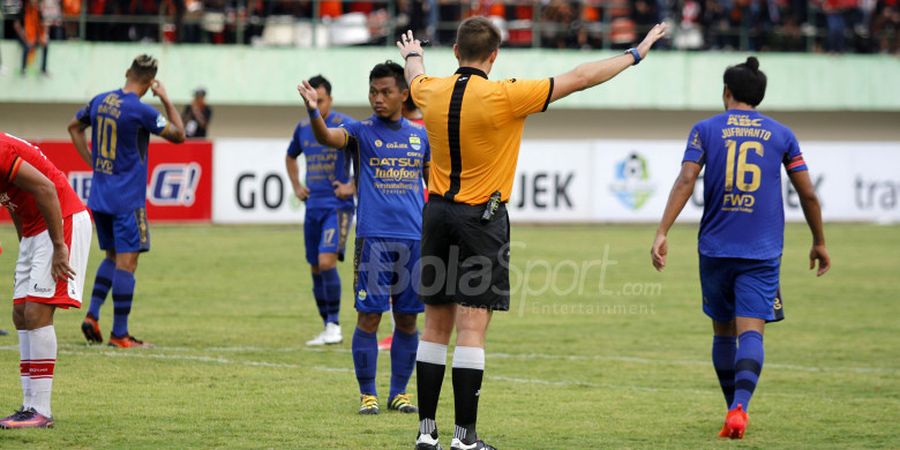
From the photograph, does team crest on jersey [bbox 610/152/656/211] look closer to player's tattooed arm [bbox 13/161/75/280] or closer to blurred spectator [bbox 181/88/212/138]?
blurred spectator [bbox 181/88/212/138]

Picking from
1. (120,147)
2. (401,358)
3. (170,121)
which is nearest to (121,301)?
(120,147)

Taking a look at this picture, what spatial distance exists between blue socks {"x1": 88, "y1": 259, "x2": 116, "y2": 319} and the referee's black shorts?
18.0ft

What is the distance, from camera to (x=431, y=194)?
6957 mm

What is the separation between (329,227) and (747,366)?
5.41m

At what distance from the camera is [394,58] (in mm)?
31156

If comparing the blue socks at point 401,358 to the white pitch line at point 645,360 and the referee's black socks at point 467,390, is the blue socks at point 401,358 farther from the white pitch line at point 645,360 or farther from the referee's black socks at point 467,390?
the white pitch line at point 645,360

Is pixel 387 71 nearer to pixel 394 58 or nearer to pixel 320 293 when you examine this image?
pixel 320 293

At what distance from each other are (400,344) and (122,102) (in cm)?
418

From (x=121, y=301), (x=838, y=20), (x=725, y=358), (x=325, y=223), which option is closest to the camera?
(x=725, y=358)

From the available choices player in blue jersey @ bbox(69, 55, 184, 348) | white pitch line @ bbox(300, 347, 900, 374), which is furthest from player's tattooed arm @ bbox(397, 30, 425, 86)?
white pitch line @ bbox(300, 347, 900, 374)

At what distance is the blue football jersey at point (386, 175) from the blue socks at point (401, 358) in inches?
26.0

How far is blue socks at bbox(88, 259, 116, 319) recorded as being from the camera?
455 inches

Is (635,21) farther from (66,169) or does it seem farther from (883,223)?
(66,169)

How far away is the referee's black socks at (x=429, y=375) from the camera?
691 cm
